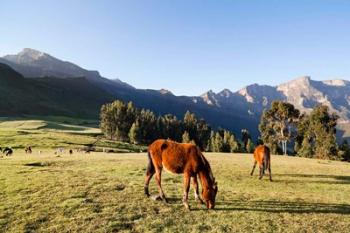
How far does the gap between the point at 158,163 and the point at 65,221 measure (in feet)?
17.7

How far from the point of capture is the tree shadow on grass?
16422 mm

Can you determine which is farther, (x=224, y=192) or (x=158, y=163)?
(x=224, y=192)

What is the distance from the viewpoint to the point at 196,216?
14750 mm

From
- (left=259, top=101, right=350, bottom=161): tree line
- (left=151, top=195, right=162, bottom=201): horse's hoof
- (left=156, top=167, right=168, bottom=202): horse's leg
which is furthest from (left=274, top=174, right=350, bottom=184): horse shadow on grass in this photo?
(left=259, top=101, right=350, bottom=161): tree line

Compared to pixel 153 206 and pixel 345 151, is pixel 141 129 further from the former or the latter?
pixel 153 206

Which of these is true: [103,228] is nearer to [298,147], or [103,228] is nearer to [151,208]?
[151,208]

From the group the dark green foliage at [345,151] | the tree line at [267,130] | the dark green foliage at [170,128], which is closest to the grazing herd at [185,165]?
the tree line at [267,130]

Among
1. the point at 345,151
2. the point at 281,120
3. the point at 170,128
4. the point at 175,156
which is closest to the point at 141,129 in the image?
the point at 170,128

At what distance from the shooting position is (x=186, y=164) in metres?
16.2

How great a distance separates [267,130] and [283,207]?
281 feet

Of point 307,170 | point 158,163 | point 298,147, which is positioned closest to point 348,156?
point 298,147

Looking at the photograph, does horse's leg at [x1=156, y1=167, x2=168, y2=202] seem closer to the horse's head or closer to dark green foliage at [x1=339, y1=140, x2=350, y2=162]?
the horse's head

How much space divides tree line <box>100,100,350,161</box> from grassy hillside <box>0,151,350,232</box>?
6644cm

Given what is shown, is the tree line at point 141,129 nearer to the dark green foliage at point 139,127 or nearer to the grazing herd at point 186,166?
the dark green foliage at point 139,127
